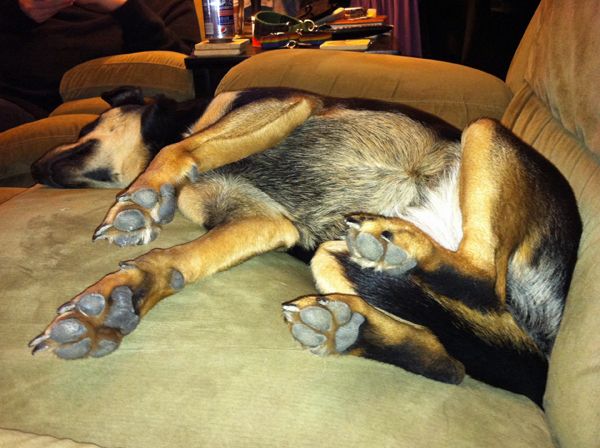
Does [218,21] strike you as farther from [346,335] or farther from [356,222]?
[346,335]

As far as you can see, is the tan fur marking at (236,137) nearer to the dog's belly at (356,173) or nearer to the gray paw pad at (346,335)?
the dog's belly at (356,173)

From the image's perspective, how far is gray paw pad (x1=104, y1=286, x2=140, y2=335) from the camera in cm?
150

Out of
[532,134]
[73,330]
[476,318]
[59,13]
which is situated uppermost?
[59,13]

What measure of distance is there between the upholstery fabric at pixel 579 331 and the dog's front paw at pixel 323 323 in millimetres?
547

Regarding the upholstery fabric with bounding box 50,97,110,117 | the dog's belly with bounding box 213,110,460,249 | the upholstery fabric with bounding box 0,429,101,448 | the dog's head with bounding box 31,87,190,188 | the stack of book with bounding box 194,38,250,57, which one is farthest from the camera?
the stack of book with bounding box 194,38,250,57

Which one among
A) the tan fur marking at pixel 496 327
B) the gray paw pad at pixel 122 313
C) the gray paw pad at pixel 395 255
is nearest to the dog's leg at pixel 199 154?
the gray paw pad at pixel 122 313

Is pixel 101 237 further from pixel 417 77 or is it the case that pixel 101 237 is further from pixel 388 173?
pixel 417 77

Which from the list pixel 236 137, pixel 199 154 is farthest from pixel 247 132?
pixel 199 154

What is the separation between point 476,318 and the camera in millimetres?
1627

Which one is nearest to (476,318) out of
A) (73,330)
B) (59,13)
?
(73,330)

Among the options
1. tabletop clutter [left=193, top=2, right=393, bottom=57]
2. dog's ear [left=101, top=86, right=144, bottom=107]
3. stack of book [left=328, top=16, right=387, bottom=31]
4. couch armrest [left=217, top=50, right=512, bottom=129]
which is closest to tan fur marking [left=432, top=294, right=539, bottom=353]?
couch armrest [left=217, top=50, right=512, bottom=129]

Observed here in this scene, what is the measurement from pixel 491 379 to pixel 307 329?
0.55 m

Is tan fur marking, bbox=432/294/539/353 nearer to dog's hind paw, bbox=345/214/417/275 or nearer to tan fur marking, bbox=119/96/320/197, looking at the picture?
dog's hind paw, bbox=345/214/417/275

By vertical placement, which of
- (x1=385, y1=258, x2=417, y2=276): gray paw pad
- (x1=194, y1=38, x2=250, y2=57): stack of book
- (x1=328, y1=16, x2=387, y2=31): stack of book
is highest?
(x1=328, y1=16, x2=387, y2=31): stack of book
